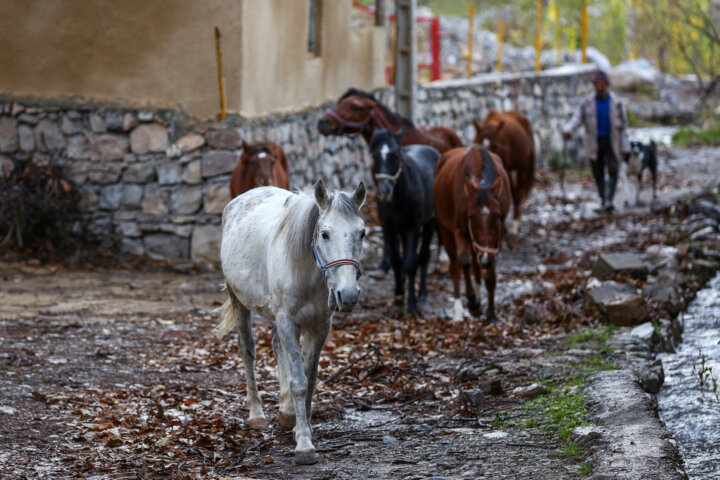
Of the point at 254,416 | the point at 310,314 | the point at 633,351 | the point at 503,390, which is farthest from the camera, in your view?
the point at 633,351

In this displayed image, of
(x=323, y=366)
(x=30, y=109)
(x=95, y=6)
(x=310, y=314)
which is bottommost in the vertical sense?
(x=323, y=366)

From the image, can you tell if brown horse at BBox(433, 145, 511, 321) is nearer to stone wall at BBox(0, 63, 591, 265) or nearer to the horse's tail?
the horse's tail

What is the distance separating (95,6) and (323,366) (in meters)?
6.35

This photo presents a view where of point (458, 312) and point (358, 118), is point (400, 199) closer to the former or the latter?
point (458, 312)

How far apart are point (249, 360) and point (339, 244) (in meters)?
1.73

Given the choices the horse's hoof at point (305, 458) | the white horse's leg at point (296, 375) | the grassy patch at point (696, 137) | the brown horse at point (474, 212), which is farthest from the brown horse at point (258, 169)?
the grassy patch at point (696, 137)

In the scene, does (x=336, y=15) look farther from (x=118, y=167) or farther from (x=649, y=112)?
(x=649, y=112)

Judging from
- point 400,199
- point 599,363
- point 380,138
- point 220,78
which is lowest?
point 599,363

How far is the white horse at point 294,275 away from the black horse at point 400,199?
2904mm

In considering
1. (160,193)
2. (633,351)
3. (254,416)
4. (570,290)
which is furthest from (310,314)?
(160,193)

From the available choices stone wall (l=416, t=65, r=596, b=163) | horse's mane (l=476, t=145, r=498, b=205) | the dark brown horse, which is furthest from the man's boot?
horse's mane (l=476, t=145, r=498, b=205)

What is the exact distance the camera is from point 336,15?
1567 cm

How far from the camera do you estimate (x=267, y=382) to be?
7.95m

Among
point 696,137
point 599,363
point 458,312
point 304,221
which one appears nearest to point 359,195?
point 304,221
